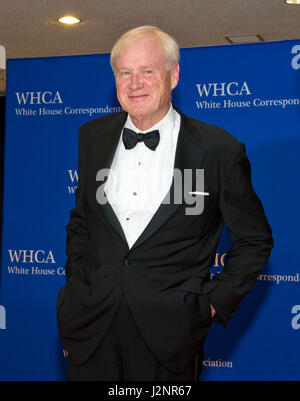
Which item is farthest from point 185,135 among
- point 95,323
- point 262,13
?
point 262,13

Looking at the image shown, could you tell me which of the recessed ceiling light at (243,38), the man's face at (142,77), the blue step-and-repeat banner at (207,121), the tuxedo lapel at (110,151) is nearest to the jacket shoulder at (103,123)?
the tuxedo lapel at (110,151)

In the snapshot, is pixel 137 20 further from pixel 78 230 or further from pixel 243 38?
pixel 78 230

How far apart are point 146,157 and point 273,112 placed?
1355mm

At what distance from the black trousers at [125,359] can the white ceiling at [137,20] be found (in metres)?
3.93

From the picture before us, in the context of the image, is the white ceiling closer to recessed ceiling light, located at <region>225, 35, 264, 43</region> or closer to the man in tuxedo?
recessed ceiling light, located at <region>225, 35, 264, 43</region>

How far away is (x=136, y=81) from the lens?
2387mm

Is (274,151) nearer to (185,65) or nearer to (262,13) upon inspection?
(185,65)

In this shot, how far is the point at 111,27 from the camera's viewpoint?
21.1ft

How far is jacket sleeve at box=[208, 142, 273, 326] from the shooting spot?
2402 mm

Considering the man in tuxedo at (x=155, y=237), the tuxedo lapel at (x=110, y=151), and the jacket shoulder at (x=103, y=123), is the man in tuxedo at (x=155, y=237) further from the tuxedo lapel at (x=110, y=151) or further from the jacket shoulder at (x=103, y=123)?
the jacket shoulder at (x=103, y=123)

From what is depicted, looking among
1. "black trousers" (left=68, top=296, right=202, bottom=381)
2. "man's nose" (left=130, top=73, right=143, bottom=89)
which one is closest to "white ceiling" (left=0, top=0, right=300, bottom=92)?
"man's nose" (left=130, top=73, right=143, bottom=89)

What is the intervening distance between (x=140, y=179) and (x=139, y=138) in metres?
0.17

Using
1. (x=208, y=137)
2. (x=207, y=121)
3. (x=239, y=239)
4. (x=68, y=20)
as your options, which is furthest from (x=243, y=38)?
(x=239, y=239)

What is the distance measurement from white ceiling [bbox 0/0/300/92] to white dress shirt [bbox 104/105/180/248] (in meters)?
3.40
